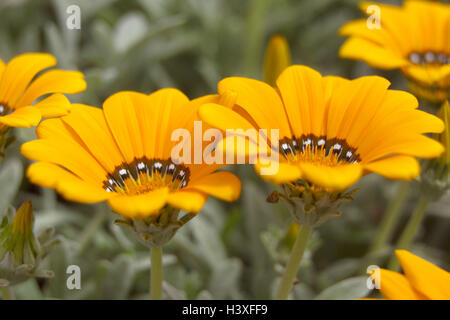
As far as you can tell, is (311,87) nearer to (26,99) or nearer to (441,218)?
(26,99)

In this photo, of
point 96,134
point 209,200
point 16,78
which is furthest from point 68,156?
point 209,200

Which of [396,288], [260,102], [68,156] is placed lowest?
[396,288]

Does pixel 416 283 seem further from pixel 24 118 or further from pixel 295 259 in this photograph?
pixel 24 118

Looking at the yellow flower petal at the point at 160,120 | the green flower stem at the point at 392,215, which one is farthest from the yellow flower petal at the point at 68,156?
the green flower stem at the point at 392,215

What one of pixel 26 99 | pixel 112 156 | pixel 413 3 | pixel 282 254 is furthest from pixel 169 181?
pixel 413 3
